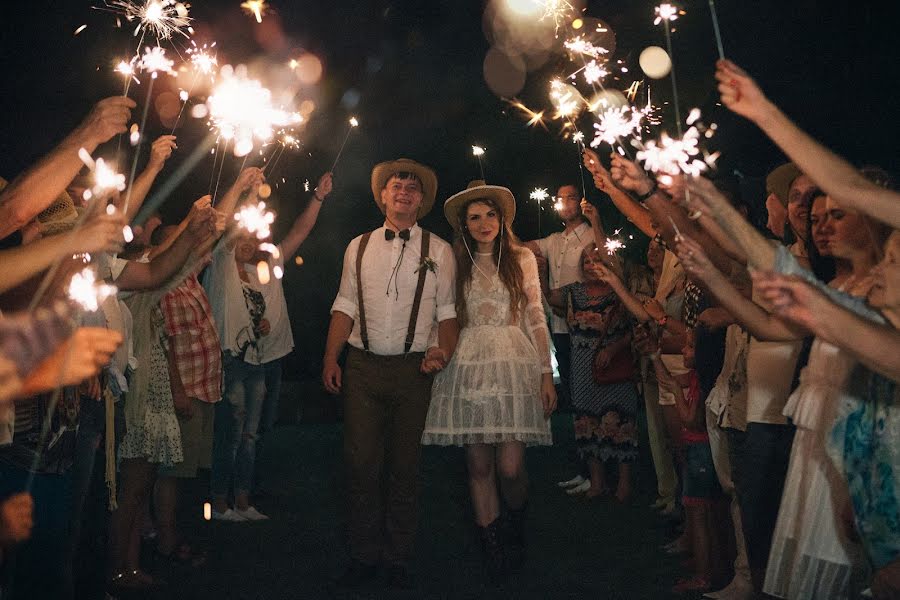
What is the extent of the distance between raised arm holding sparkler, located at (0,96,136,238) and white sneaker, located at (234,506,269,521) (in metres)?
4.42

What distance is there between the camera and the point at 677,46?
35.3 feet

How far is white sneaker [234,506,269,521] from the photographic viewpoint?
294 inches

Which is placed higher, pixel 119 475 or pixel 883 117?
pixel 883 117

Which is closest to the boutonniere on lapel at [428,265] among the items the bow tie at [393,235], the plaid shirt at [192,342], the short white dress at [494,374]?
the bow tie at [393,235]

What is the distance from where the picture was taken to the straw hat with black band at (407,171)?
6512 millimetres

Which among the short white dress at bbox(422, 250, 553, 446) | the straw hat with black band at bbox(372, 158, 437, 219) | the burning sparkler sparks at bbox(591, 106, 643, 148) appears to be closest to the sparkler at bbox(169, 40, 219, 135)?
the straw hat with black band at bbox(372, 158, 437, 219)

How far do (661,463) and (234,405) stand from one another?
12.1 ft

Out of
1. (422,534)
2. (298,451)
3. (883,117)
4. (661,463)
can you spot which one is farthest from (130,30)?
(883,117)

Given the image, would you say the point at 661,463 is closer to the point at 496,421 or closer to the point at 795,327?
the point at 496,421

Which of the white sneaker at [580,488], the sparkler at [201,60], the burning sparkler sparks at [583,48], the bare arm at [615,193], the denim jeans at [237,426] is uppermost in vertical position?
the burning sparkler sparks at [583,48]

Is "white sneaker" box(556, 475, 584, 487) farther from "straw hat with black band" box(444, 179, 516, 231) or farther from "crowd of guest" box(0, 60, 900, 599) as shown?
"straw hat with black band" box(444, 179, 516, 231)

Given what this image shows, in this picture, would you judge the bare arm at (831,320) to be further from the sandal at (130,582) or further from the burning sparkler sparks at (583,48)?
the burning sparkler sparks at (583,48)

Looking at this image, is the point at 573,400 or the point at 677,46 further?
the point at 677,46

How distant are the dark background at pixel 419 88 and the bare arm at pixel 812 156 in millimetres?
4100
